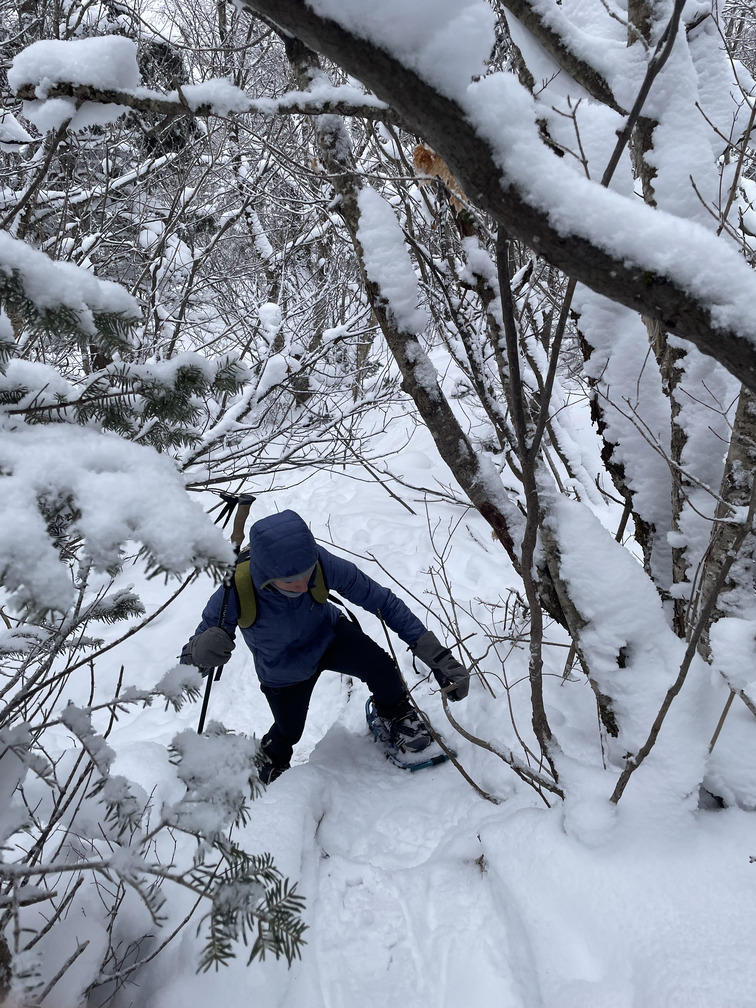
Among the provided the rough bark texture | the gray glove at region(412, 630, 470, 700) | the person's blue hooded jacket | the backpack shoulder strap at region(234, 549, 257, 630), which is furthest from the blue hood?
the rough bark texture

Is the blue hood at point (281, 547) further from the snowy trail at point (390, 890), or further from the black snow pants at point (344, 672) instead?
the snowy trail at point (390, 890)

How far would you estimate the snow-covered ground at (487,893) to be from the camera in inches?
62.7

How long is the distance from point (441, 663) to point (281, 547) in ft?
3.56

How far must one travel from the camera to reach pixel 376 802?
271 centimetres

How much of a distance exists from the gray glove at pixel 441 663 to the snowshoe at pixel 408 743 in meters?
0.27

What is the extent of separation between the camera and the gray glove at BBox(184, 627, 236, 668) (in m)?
2.51

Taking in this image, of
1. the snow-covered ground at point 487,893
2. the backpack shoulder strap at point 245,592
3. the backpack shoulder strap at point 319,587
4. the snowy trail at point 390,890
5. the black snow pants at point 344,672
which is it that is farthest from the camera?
the black snow pants at point 344,672

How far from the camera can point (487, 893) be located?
2.02 m

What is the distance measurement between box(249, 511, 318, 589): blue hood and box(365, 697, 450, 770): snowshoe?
1.18 meters

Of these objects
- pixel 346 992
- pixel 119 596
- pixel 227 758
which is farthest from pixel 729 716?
pixel 119 596

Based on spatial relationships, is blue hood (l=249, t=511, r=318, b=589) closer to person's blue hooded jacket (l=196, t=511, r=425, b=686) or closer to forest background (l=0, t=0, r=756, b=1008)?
person's blue hooded jacket (l=196, t=511, r=425, b=686)

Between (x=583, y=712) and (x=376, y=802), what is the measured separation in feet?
3.72

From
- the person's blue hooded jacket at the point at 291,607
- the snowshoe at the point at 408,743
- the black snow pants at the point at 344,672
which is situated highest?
the person's blue hooded jacket at the point at 291,607

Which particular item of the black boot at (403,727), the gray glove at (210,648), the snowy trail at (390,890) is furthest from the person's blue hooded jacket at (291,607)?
the snowy trail at (390,890)
